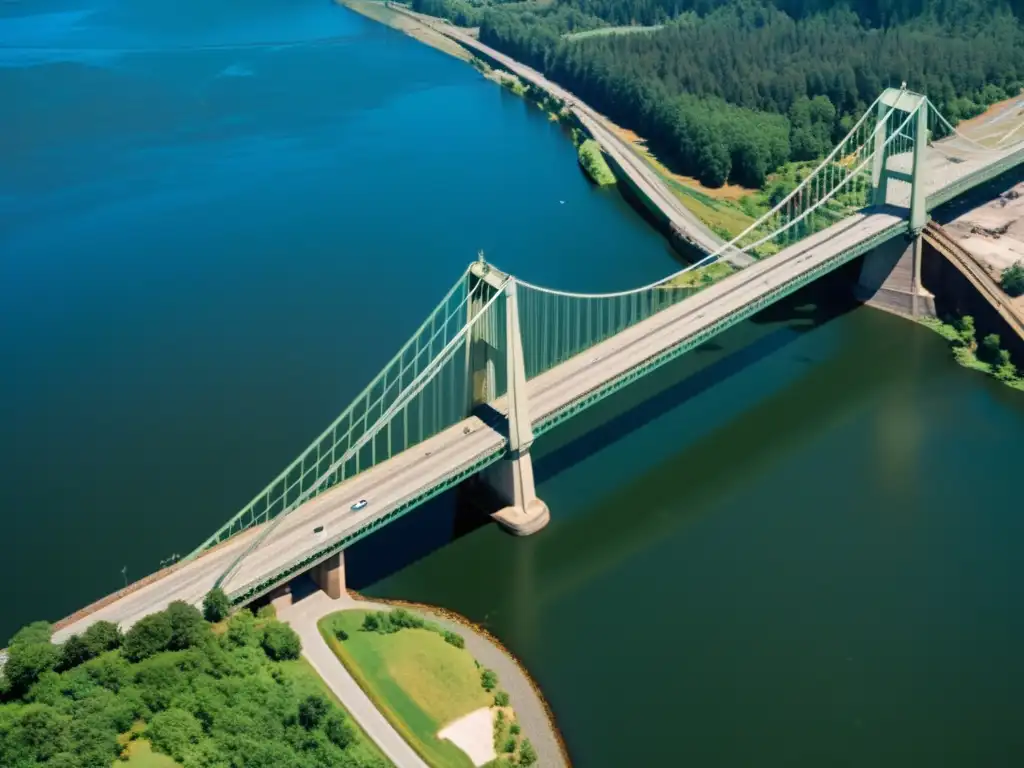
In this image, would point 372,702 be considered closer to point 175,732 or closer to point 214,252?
point 175,732

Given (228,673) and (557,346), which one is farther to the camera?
(557,346)

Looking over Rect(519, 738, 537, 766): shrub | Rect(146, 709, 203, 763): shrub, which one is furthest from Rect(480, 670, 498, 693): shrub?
Rect(146, 709, 203, 763): shrub

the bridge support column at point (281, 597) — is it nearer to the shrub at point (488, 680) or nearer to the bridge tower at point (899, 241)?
the shrub at point (488, 680)

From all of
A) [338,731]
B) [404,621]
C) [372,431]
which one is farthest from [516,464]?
[338,731]

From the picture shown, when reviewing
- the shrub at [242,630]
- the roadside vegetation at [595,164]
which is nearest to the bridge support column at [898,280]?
the roadside vegetation at [595,164]

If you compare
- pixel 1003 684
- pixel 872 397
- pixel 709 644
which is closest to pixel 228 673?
pixel 709 644

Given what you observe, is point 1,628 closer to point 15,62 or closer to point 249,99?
point 249,99
